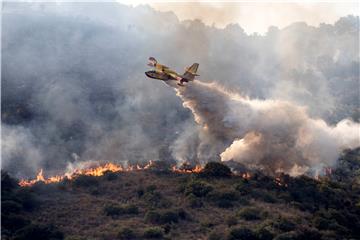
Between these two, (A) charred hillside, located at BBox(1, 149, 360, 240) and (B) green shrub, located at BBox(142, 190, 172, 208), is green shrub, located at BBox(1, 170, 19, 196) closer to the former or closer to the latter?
(A) charred hillside, located at BBox(1, 149, 360, 240)

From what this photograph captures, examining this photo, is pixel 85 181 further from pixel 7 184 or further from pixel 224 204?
pixel 224 204

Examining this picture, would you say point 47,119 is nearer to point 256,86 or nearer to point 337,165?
point 337,165

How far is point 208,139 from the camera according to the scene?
255 ft

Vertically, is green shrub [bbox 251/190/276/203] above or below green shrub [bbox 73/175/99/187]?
below

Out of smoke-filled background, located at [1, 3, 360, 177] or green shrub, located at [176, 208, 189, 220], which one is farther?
smoke-filled background, located at [1, 3, 360, 177]

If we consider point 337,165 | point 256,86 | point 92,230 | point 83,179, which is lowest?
point 92,230

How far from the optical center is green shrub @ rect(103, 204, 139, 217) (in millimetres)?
61406

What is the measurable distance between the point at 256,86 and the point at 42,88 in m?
55.6

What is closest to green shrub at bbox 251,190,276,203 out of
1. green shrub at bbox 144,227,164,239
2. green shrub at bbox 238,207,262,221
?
green shrub at bbox 238,207,262,221

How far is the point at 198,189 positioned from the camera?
68.9m

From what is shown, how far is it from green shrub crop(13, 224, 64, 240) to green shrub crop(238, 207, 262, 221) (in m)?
19.3

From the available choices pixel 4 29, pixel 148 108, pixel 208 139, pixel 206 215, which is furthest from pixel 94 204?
pixel 4 29

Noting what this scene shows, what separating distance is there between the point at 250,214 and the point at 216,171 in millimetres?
16905

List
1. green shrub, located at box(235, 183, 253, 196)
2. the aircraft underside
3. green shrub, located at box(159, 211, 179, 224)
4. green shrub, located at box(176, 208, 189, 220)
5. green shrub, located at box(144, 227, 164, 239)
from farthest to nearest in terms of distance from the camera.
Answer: green shrub, located at box(235, 183, 253, 196)
the aircraft underside
green shrub, located at box(176, 208, 189, 220)
green shrub, located at box(159, 211, 179, 224)
green shrub, located at box(144, 227, 164, 239)
